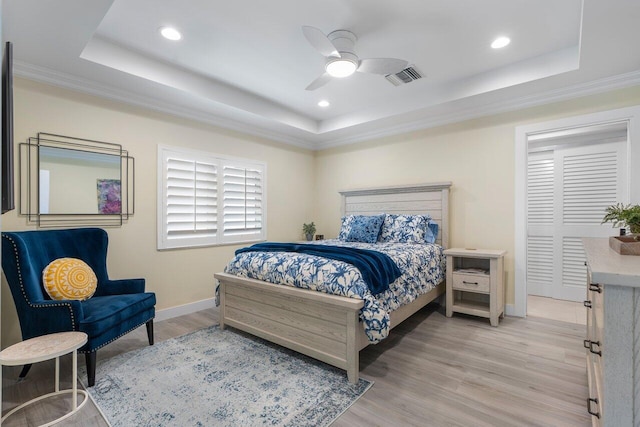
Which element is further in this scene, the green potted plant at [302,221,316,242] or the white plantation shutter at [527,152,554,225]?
the green potted plant at [302,221,316,242]

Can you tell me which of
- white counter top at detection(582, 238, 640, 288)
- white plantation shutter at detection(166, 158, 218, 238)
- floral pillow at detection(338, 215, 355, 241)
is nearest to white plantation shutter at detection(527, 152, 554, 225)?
floral pillow at detection(338, 215, 355, 241)

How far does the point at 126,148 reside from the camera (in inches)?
136

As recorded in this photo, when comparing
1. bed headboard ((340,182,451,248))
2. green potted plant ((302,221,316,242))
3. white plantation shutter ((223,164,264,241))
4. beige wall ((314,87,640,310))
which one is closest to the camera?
beige wall ((314,87,640,310))

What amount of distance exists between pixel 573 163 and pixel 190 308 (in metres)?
5.37

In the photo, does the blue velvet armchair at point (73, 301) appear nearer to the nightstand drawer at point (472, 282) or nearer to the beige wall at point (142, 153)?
the beige wall at point (142, 153)

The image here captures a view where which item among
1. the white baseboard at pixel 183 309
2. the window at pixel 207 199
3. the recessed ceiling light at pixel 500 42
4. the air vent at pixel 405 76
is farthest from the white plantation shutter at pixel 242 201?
the recessed ceiling light at pixel 500 42

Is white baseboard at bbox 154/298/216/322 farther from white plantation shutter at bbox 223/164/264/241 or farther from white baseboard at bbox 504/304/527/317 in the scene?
white baseboard at bbox 504/304/527/317

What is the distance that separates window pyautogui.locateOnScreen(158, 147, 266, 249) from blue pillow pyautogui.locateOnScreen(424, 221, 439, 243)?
7.90ft

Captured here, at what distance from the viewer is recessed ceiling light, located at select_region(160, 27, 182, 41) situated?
8.77 ft

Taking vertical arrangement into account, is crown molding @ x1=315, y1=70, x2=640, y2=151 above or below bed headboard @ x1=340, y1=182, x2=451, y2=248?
above

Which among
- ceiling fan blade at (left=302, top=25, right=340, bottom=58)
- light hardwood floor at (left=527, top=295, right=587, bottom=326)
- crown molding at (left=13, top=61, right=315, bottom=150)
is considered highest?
ceiling fan blade at (left=302, top=25, right=340, bottom=58)

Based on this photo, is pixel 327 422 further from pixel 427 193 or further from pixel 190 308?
pixel 427 193

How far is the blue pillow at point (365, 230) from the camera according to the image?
4.26m

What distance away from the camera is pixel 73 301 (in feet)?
7.50
